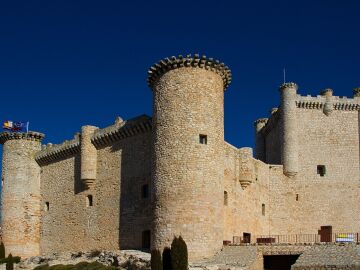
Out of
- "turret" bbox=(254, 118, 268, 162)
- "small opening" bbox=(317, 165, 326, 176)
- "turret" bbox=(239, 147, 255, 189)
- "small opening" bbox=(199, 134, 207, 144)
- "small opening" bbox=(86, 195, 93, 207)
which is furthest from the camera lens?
"turret" bbox=(254, 118, 268, 162)

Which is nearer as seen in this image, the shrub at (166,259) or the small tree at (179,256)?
the small tree at (179,256)

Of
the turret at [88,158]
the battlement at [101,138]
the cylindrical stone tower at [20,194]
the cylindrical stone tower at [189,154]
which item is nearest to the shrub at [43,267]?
the cylindrical stone tower at [20,194]

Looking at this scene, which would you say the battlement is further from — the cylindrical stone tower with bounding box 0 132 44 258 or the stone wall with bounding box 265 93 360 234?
the stone wall with bounding box 265 93 360 234

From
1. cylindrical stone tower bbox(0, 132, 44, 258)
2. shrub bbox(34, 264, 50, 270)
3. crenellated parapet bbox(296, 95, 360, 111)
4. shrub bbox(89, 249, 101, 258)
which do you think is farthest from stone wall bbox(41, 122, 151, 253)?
crenellated parapet bbox(296, 95, 360, 111)

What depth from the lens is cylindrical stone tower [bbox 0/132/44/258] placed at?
37531 millimetres

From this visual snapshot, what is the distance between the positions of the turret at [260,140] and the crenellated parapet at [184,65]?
493 inches

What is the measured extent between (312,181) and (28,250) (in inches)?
756

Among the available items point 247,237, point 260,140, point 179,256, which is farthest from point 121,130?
point 260,140

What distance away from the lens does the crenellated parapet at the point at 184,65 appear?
2767 cm

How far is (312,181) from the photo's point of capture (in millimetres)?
34844

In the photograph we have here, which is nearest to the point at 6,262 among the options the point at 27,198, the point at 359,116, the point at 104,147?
the point at 27,198

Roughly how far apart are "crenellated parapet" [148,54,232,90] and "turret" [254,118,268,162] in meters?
12.5

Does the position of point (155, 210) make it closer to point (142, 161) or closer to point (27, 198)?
point (142, 161)

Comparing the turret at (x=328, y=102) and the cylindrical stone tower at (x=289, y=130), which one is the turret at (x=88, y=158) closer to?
the cylindrical stone tower at (x=289, y=130)
